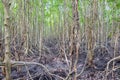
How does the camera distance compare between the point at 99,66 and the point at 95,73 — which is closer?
the point at 95,73

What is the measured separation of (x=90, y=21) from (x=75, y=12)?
218 cm

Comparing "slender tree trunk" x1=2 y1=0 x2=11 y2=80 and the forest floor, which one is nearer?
"slender tree trunk" x1=2 y1=0 x2=11 y2=80

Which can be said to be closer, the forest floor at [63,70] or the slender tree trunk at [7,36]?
the slender tree trunk at [7,36]

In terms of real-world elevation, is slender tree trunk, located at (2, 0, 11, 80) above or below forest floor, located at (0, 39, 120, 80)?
above

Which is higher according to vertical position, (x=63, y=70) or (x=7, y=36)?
(x=7, y=36)

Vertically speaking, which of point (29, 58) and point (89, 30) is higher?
point (89, 30)

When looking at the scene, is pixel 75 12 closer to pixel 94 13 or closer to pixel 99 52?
pixel 94 13

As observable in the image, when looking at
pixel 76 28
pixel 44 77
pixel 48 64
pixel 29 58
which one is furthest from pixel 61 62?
pixel 76 28

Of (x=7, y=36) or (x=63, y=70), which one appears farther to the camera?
(x=63, y=70)

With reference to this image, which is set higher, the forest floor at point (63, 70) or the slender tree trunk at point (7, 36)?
the slender tree trunk at point (7, 36)

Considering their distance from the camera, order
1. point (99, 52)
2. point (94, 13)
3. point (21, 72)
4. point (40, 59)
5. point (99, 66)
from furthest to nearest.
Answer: point (99, 52)
point (40, 59)
point (99, 66)
point (94, 13)
point (21, 72)

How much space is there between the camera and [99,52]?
22.4ft

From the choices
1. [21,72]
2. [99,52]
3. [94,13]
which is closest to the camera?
[21,72]

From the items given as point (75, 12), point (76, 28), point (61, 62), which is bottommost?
point (61, 62)
